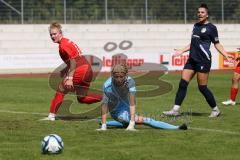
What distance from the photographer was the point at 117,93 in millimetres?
11109

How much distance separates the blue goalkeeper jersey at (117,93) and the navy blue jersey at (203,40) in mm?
2956

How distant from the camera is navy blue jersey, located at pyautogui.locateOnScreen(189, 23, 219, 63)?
1363cm

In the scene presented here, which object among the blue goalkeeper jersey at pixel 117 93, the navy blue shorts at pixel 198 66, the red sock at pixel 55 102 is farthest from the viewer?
the navy blue shorts at pixel 198 66

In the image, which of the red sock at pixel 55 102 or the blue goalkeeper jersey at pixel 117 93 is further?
the red sock at pixel 55 102

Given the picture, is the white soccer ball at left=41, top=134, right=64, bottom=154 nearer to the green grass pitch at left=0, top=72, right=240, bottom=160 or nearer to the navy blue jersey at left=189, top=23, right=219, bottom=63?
the green grass pitch at left=0, top=72, right=240, bottom=160

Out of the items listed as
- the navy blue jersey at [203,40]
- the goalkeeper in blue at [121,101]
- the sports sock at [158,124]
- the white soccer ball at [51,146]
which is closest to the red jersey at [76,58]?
the goalkeeper in blue at [121,101]

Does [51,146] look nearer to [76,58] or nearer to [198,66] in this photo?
[76,58]

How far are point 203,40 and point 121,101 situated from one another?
10.5 ft

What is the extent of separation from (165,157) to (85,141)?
1837 millimetres

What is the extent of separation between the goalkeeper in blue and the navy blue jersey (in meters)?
2.64

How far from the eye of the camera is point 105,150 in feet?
29.6

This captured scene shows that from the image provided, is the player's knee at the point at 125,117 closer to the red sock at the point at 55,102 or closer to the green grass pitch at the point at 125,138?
the green grass pitch at the point at 125,138

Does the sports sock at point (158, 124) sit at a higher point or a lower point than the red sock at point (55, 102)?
lower

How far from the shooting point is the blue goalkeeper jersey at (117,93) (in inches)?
432
